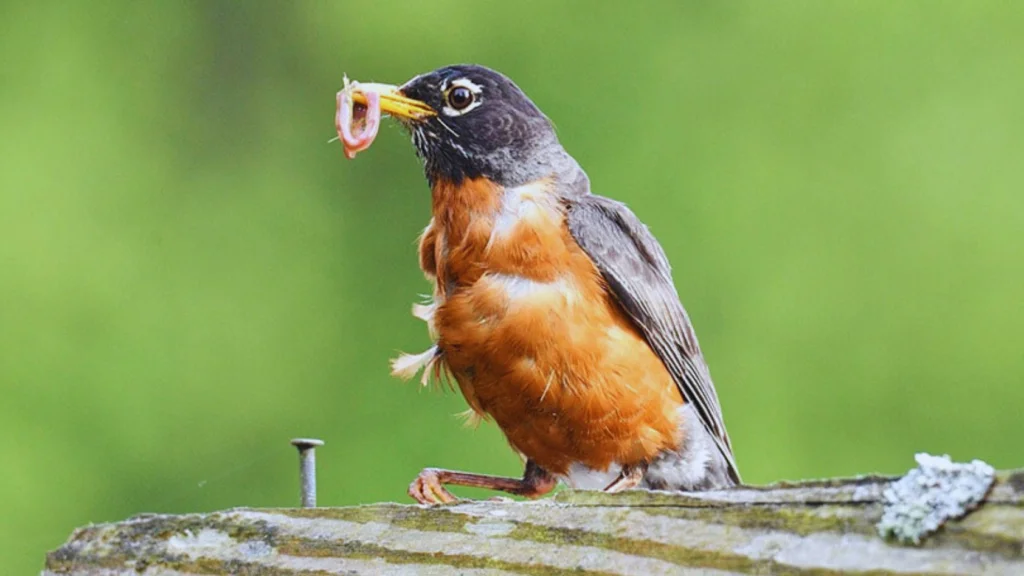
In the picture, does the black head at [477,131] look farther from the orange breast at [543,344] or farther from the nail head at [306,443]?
the nail head at [306,443]

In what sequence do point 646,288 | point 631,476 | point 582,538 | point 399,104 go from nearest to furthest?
point 582,538 → point 631,476 → point 646,288 → point 399,104

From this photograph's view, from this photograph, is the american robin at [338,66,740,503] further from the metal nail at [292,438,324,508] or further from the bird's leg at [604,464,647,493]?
the metal nail at [292,438,324,508]

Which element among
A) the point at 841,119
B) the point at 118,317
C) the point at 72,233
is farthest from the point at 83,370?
the point at 841,119

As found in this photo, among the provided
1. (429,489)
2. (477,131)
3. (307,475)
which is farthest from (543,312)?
(307,475)

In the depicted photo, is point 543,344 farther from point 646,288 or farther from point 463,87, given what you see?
point 463,87

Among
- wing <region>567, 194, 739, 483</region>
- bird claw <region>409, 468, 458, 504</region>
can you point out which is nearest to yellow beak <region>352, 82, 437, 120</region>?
wing <region>567, 194, 739, 483</region>

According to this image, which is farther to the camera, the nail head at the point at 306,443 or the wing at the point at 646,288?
the wing at the point at 646,288

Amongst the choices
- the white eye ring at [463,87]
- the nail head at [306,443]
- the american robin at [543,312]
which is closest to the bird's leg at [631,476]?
the american robin at [543,312]
